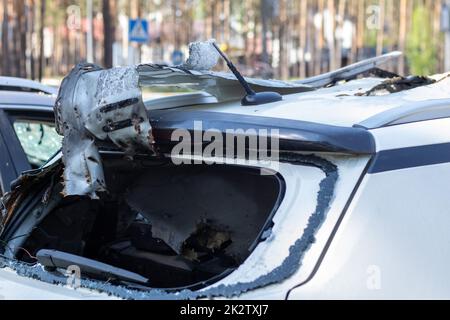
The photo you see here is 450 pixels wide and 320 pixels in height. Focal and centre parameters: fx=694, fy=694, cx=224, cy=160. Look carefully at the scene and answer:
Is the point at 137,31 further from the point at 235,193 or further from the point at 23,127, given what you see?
the point at 235,193

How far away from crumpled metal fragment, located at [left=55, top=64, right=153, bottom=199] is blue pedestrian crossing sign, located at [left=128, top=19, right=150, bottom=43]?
14006 millimetres

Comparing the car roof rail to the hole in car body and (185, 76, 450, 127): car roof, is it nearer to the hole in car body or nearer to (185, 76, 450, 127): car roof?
(185, 76, 450, 127): car roof

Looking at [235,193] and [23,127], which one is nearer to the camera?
[235,193]

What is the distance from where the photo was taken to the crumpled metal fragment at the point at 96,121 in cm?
215

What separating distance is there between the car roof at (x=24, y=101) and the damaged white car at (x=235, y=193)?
1658 millimetres

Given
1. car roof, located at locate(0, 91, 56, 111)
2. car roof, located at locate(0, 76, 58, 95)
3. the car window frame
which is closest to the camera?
the car window frame

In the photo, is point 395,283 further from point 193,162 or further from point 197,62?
point 197,62

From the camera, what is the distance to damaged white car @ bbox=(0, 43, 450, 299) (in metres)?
1.79

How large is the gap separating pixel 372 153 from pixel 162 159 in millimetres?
783

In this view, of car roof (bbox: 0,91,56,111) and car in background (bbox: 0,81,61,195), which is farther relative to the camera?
car roof (bbox: 0,91,56,111)

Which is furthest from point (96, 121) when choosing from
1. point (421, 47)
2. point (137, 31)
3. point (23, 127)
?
point (421, 47)

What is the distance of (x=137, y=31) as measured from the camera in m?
16.1

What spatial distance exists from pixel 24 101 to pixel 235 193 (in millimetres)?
2436

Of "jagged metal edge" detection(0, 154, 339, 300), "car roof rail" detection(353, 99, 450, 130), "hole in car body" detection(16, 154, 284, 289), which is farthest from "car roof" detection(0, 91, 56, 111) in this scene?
"car roof rail" detection(353, 99, 450, 130)
